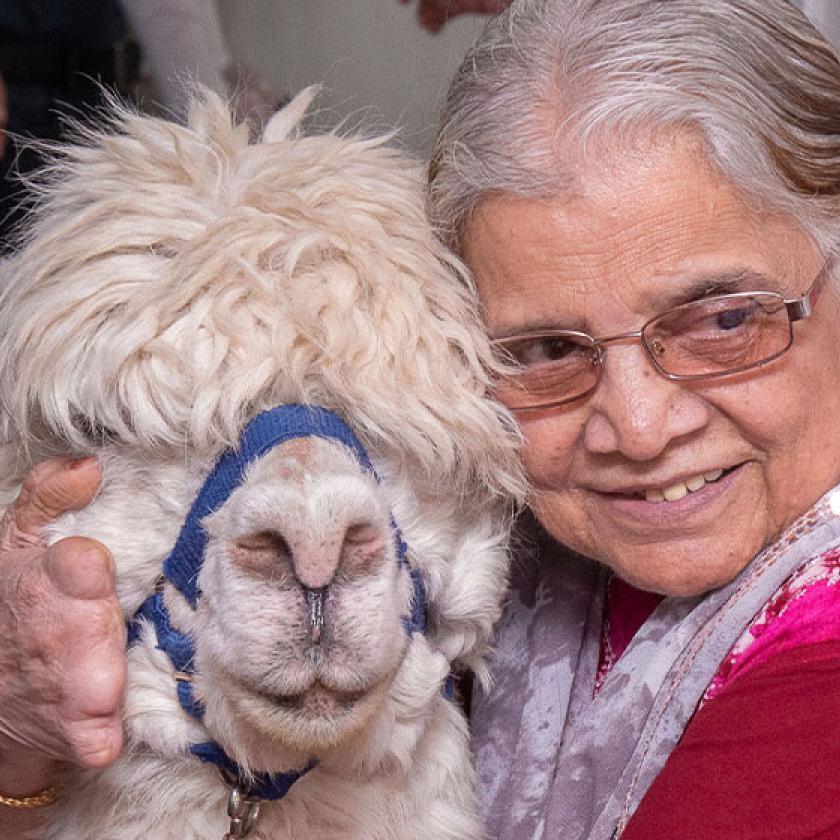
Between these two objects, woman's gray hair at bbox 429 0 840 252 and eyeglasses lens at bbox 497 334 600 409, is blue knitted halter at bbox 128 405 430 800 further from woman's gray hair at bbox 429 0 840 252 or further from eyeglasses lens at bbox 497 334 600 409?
woman's gray hair at bbox 429 0 840 252

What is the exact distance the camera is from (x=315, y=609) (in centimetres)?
111

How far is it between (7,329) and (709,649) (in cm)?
91

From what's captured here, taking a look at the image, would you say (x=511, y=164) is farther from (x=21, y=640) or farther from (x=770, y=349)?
(x=21, y=640)

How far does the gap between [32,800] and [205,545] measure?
423mm

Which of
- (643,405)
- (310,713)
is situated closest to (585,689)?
(643,405)

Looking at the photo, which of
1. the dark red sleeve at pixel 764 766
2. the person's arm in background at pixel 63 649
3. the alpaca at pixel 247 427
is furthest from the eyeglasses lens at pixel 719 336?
the person's arm in background at pixel 63 649

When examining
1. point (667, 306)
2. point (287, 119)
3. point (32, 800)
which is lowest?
point (32, 800)

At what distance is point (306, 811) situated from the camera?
1.39 meters

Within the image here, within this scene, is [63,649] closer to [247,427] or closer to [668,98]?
[247,427]

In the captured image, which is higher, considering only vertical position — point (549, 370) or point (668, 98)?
point (668, 98)

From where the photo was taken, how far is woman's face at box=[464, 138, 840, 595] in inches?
51.4

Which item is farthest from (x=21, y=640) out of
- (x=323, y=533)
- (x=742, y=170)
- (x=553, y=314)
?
(x=742, y=170)

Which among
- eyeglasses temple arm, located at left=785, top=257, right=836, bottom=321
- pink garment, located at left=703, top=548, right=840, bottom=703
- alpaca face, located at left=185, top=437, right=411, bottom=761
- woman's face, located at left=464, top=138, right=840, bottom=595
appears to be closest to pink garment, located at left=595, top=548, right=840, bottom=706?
pink garment, located at left=703, top=548, right=840, bottom=703

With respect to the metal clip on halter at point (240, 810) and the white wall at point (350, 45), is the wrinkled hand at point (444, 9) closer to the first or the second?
the white wall at point (350, 45)
